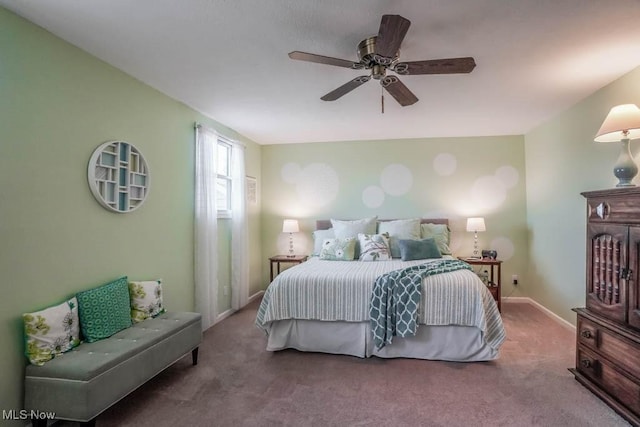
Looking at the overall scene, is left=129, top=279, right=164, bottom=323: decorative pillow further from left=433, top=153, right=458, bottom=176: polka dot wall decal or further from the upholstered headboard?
left=433, top=153, right=458, bottom=176: polka dot wall decal

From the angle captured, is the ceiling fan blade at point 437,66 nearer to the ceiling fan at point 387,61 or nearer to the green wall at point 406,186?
the ceiling fan at point 387,61

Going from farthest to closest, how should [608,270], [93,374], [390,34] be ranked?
[608,270]
[93,374]
[390,34]

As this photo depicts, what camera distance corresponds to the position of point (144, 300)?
2619 mm

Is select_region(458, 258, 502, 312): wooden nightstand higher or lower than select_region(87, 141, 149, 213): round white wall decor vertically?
lower

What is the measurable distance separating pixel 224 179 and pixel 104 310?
7.67 ft

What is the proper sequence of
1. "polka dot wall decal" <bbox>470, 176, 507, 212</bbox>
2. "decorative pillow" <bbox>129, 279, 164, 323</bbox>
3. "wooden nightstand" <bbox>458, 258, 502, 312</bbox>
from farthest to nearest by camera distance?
"polka dot wall decal" <bbox>470, 176, 507, 212</bbox>, "wooden nightstand" <bbox>458, 258, 502, 312</bbox>, "decorative pillow" <bbox>129, 279, 164, 323</bbox>

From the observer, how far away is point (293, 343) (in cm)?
307

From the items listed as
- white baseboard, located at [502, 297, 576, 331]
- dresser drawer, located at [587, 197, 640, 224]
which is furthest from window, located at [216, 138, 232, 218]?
white baseboard, located at [502, 297, 576, 331]

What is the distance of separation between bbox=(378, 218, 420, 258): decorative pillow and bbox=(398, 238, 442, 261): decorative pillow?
23cm

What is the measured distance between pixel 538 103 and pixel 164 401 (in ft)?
14.0

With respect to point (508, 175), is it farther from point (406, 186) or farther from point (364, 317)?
point (364, 317)

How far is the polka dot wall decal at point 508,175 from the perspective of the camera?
4.71 meters

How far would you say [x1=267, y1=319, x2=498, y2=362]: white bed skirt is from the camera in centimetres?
279

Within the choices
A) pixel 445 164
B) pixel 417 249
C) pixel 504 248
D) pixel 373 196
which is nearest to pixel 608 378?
pixel 417 249
